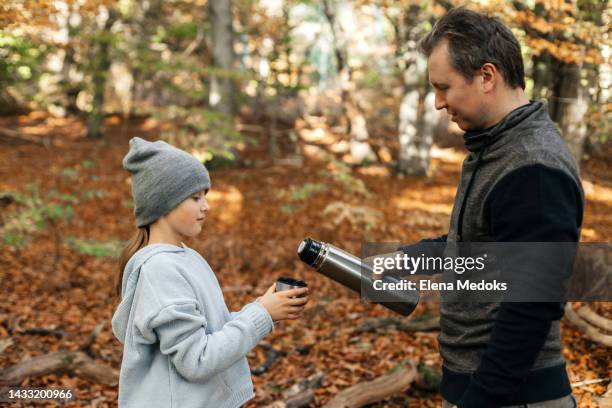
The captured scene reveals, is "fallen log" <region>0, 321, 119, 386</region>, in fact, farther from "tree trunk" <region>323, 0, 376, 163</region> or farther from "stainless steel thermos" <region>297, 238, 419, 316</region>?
"tree trunk" <region>323, 0, 376, 163</region>

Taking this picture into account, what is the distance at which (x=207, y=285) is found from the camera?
2455mm

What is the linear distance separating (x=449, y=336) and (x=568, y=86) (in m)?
5.95

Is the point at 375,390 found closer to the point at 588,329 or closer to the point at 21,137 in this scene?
the point at 588,329

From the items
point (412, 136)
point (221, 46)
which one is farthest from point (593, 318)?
point (221, 46)

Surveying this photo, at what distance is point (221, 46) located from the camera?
46.1 feet

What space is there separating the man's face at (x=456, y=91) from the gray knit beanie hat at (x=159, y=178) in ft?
3.73

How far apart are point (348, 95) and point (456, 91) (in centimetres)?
1364

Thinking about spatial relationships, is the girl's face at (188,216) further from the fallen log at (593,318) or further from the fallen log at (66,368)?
the fallen log at (593,318)

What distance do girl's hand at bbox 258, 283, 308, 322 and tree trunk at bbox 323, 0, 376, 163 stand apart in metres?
12.1

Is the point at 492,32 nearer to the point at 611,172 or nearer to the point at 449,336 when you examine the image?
the point at 449,336

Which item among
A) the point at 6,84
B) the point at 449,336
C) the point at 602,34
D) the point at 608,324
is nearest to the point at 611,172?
the point at 602,34

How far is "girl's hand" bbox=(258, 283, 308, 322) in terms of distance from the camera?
2.41 meters

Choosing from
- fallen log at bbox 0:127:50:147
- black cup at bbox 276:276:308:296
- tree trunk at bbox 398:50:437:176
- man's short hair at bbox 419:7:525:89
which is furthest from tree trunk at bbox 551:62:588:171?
fallen log at bbox 0:127:50:147

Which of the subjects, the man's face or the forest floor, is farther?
the forest floor
